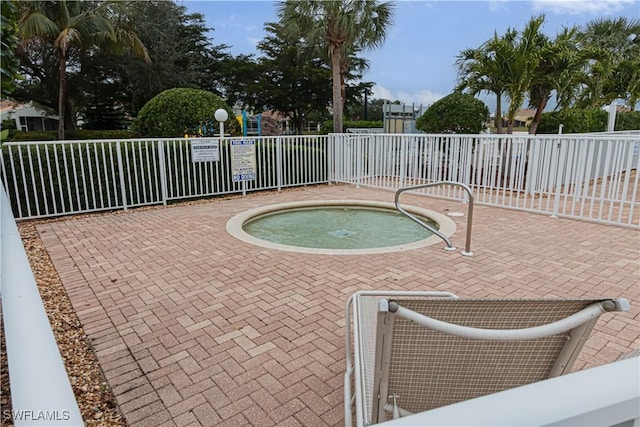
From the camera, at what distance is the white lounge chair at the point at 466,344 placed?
1068mm

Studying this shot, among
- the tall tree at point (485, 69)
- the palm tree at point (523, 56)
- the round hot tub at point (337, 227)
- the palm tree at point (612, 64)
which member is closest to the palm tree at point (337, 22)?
the tall tree at point (485, 69)

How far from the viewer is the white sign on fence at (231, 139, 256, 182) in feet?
26.3

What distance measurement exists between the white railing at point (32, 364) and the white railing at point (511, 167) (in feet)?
20.7

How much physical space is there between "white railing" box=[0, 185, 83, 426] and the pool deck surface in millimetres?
882

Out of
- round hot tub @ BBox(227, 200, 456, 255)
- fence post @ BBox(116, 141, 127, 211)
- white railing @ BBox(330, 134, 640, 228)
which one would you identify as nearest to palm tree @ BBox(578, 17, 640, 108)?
white railing @ BBox(330, 134, 640, 228)

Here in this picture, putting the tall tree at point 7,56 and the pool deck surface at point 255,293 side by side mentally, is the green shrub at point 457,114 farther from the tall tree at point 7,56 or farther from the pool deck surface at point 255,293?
the tall tree at point 7,56

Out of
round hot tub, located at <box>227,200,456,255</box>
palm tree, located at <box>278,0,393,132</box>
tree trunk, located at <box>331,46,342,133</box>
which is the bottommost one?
round hot tub, located at <box>227,200,456,255</box>

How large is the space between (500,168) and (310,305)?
5272 mm

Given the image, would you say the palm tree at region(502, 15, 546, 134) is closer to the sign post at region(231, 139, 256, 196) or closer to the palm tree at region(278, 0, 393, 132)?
the palm tree at region(278, 0, 393, 132)

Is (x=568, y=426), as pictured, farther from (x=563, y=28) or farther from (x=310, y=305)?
(x=563, y=28)

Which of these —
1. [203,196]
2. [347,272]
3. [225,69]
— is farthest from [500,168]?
[225,69]

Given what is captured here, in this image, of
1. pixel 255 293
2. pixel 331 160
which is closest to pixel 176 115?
pixel 331 160

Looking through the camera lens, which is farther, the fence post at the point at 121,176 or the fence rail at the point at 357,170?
the fence post at the point at 121,176

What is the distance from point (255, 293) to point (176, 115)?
626 cm
